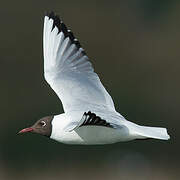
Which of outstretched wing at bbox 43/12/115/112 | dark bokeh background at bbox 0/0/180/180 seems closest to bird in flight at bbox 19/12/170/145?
outstretched wing at bbox 43/12/115/112

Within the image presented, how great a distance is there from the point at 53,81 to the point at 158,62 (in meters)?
7.04

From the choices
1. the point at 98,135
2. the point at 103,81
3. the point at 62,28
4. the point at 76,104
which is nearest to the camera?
the point at 98,135

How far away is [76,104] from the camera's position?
782 cm

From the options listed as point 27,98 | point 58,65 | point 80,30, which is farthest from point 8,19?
point 58,65

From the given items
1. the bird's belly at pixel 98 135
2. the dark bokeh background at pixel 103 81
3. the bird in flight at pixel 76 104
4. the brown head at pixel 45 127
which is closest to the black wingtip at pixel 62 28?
the bird in flight at pixel 76 104

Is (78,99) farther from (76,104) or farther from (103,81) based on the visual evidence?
(103,81)

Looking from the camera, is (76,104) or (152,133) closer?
Result: (152,133)

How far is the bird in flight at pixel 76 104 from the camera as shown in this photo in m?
7.51

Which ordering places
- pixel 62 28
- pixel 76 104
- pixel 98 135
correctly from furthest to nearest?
1. pixel 62 28
2. pixel 76 104
3. pixel 98 135

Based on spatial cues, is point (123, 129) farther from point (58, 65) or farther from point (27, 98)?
point (27, 98)

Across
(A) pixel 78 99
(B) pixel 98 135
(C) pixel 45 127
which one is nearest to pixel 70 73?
(A) pixel 78 99

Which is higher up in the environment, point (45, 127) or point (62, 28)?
point (62, 28)

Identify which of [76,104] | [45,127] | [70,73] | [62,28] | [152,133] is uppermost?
[62,28]

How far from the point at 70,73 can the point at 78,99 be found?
375 millimetres
